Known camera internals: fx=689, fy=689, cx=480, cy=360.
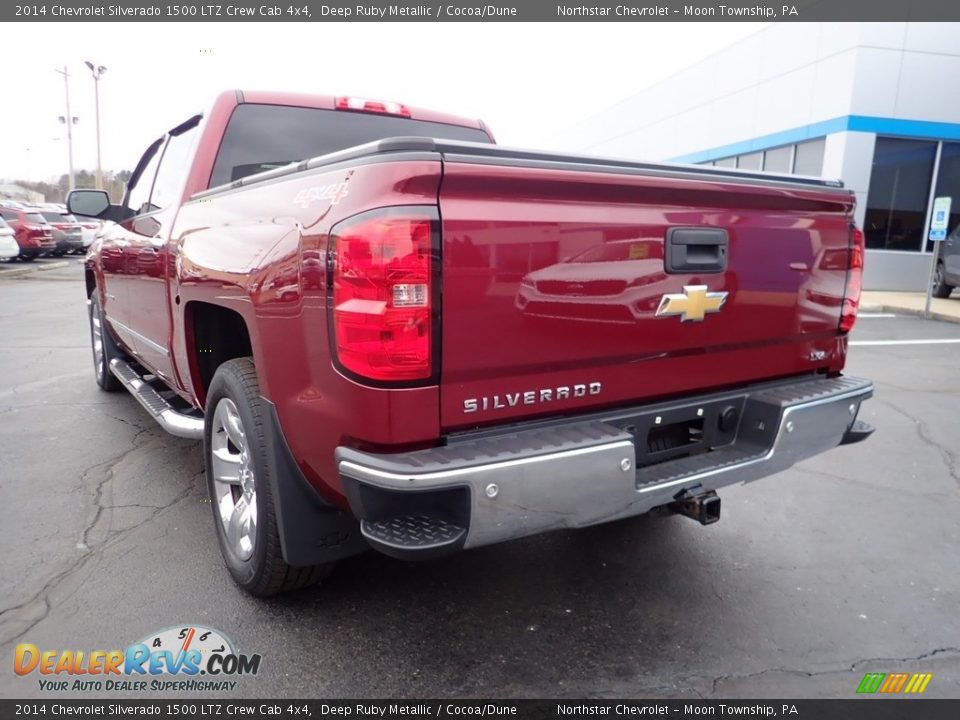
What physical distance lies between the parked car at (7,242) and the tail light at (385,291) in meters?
21.5

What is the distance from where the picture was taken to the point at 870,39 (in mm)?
14633

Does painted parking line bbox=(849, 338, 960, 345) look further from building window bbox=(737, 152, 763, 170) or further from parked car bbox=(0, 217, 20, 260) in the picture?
parked car bbox=(0, 217, 20, 260)

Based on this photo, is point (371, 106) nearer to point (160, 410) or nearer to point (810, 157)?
point (160, 410)

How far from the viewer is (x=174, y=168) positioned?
12.9 ft

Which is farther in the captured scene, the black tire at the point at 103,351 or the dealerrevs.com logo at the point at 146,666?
the black tire at the point at 103,351

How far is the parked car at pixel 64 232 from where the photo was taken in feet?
80.8

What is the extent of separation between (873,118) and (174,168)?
15612 mm

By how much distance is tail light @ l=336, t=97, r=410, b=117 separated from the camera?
3.82m

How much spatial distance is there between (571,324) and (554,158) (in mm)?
529

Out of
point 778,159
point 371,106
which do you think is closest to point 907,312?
point 778,159

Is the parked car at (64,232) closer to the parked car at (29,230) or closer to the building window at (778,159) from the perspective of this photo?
the parked car at (29,230)

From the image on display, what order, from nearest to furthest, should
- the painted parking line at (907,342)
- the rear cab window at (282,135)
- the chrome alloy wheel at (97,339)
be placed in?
1. the rear cab window at (282,135)
2. the chrome alloy wheel at (97,339)
3. the painted parking line at (907,342)

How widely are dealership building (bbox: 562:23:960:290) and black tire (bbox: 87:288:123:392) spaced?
13538 mm

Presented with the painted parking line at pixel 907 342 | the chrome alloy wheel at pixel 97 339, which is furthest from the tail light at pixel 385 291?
the painted parking line at pixel 907 342
